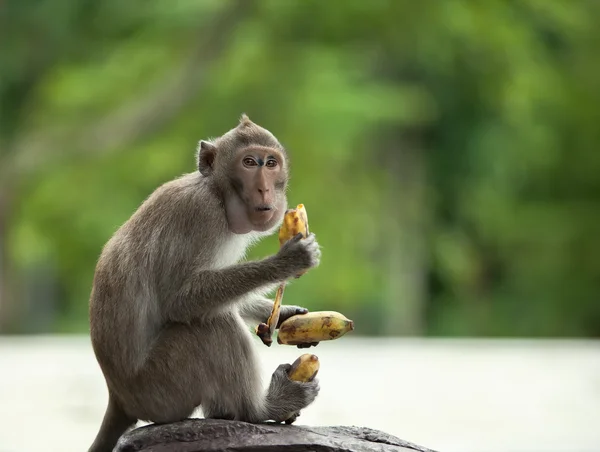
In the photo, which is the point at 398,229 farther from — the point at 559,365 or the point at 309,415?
the point at 309,415

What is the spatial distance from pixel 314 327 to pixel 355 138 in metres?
11.3

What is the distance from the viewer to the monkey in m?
4.37

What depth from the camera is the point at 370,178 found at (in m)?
17.3

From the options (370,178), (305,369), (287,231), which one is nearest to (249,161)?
(287,231)

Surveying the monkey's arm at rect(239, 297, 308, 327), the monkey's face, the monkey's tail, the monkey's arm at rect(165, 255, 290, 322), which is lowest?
the monkey's tail

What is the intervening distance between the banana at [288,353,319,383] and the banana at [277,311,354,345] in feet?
0.30

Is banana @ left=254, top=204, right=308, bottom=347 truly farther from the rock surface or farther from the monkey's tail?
the monkey's tail

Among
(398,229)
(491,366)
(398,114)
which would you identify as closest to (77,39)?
(398,114)

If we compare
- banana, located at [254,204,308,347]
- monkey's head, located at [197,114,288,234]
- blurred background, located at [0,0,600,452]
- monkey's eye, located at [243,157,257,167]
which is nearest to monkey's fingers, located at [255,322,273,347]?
banana, located at [254,204,308,347]

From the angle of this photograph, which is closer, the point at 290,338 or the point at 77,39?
the point at 290,338

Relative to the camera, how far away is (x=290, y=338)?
464 centimetres

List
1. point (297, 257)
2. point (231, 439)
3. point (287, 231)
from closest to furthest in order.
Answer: point (231, 439), point (297, 257), point (287, 231)

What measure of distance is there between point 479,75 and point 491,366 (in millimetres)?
7052

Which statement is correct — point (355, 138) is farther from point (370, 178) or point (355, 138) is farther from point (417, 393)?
point (417, 393)
